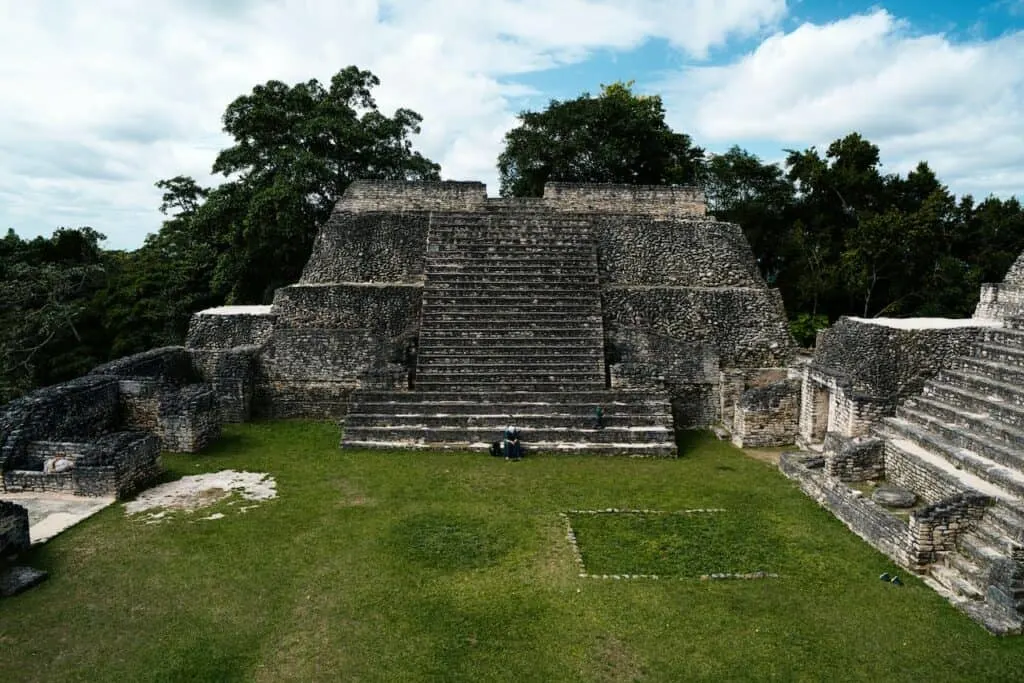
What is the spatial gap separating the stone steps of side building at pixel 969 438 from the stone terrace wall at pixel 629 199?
7.32 meters

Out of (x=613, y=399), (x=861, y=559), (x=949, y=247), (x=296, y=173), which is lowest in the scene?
(x=861, y=559)

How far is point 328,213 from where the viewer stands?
18.1m

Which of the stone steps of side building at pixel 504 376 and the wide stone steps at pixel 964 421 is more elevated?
the stone steps of side building at pixel 504 376

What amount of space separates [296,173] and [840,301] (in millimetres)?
14876

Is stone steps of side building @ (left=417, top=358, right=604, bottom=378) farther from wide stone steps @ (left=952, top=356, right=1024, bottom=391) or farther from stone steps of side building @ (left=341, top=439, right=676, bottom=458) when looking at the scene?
wide stone steps @ (left=952, top=356, right=1024, bottom=391)

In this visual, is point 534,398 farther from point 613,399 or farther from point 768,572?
point 768,572

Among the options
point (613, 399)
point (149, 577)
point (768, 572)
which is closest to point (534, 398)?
point (613, 399)

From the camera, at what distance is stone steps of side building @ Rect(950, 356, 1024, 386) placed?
25.4 feet

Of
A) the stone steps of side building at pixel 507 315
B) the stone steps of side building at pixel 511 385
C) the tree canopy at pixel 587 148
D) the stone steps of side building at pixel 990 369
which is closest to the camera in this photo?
the stone steps of side building at pixel 990 369

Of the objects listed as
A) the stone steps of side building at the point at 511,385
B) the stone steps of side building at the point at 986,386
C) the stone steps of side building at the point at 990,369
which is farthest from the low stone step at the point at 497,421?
the stone steps of side building at the point at 990,369

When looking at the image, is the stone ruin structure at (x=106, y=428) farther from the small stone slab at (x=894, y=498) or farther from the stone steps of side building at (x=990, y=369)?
the stone steps of side building at (x=990, y=369)

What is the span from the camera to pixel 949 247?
666 inches

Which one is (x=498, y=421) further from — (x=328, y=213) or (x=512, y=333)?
(x=328, y=213)

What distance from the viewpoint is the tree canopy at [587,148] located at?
66.9 feet
